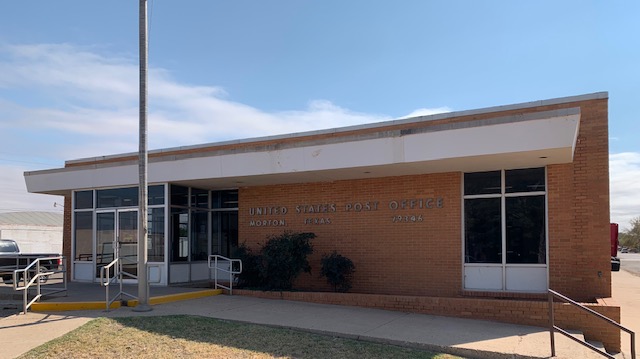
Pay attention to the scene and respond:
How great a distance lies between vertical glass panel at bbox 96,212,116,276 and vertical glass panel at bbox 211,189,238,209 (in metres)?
2.94

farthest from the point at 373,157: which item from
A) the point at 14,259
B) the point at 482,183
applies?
the point at 14,259

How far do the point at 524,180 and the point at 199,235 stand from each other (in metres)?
9.27

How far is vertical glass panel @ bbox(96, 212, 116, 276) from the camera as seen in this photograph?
15711 mm

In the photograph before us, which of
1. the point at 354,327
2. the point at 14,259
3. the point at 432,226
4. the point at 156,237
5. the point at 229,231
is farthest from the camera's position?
the point at 14,259

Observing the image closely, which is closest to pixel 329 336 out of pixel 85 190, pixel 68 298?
pixel 68 298

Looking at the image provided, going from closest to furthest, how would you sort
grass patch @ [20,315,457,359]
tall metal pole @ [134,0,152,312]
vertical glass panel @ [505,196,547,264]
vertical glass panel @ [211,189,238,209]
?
grass patch @ [20,315,457,359], tall metal pole @ [134,0,152,312], vertical glass panel @ [505,196,547,264], vertical glass panel @ [211,189,238,209]

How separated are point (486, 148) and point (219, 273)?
911 cm

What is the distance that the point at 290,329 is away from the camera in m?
9.55

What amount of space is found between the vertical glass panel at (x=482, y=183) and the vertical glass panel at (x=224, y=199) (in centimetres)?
697

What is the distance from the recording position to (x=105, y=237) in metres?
15.9

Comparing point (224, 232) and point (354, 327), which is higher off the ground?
point (224, 232)

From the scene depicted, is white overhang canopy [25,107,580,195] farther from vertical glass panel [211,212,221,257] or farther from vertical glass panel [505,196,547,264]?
vertical glass panel [211,212,221,257]

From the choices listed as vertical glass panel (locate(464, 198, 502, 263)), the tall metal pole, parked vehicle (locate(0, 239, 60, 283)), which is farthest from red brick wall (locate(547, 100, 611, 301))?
parked vehicle (locate(0, 239, 60, 283))

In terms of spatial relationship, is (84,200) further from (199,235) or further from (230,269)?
(230,269)
